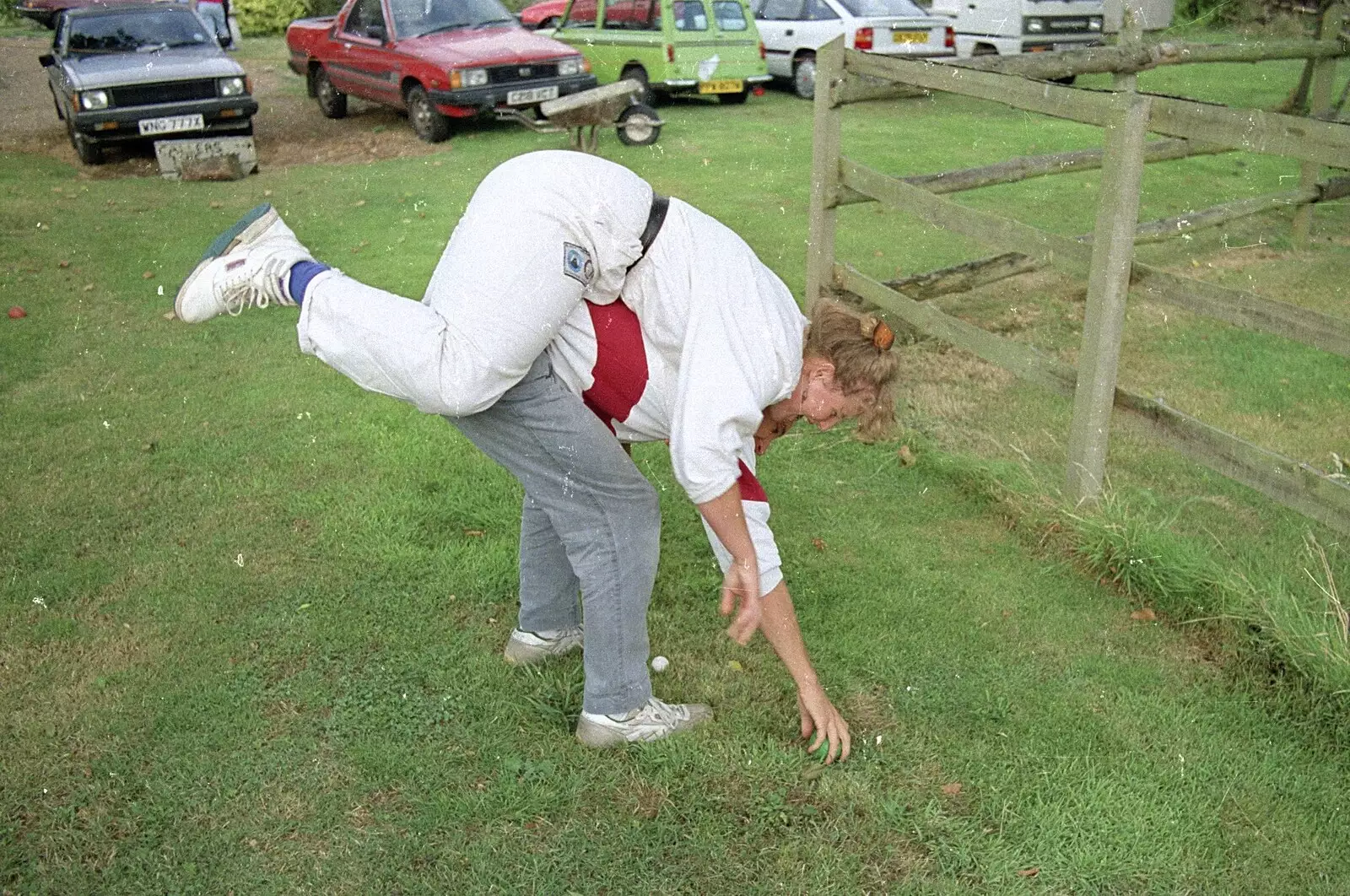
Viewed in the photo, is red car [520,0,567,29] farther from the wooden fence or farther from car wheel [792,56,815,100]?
the wooden fence

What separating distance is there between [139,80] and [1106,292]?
11.2m

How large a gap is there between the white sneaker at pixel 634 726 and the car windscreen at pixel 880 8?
1499 centimetres

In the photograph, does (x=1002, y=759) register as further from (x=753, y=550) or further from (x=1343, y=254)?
(x=1343, y=254)

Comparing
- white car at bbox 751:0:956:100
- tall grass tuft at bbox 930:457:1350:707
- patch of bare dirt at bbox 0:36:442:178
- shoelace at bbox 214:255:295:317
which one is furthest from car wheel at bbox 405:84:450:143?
shoelace at bbox 214:255:295:317

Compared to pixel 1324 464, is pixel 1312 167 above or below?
above

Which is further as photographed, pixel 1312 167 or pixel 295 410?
pixel 1312 167

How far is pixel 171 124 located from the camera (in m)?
12.9

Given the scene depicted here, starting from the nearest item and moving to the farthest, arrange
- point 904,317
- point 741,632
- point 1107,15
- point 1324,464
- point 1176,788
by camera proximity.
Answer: point 741,632 → point 1176,788 → point 1324,464 → point 904,317 → point 1107,15

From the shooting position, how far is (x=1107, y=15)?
7551 millimetres

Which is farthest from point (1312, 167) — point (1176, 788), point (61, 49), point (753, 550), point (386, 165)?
point (61, 49)

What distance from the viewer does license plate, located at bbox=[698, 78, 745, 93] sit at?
16.2 metres

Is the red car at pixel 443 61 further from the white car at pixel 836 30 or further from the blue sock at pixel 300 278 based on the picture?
the blue sock at pixel 300 278

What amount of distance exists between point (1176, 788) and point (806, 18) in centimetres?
1560

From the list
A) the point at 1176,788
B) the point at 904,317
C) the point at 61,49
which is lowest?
the point at 1176,788
